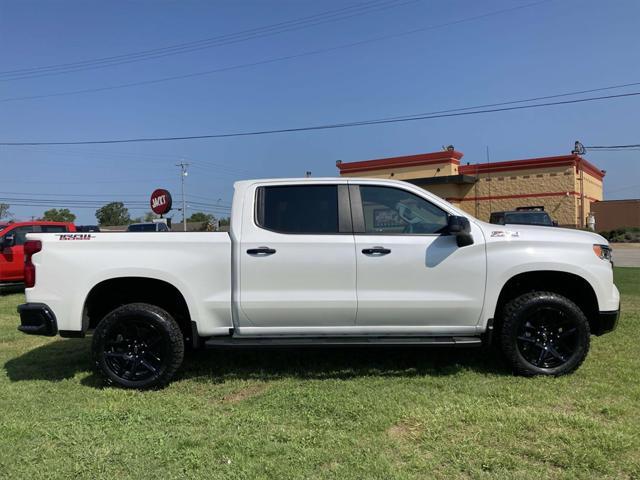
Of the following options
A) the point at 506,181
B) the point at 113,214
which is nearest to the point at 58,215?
the point at 113,214

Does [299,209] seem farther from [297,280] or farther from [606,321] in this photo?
[606,321]

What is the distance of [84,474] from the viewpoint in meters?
3.34

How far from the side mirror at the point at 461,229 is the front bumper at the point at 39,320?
3.71 metres

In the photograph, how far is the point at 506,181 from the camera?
2962cm

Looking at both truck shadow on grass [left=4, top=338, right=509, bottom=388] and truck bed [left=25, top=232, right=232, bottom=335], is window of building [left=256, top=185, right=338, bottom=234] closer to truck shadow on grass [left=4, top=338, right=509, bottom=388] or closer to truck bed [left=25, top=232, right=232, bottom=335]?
truck bed [left=25, top=232, right=232, bottom=335]

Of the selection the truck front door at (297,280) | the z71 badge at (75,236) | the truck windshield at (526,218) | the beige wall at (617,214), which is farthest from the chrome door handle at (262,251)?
the beige wall at (617,214)

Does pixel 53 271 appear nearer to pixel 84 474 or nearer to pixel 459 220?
pixel 84 474

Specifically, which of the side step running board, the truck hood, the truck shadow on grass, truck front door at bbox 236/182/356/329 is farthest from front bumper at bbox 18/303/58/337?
the truck hood

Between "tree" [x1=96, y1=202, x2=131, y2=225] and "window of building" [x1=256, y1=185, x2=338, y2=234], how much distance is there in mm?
103358

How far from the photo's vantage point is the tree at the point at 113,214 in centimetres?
10281

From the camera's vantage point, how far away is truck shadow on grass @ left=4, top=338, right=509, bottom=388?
5254mm

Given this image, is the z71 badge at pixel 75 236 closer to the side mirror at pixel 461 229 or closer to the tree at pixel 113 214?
the side mirror at pixel 461 229

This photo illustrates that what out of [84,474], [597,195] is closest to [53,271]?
[84,474]

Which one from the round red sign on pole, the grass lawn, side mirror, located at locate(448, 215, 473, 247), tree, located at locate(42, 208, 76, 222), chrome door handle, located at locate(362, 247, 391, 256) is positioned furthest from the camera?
tree, located at locate(42, 208, 76, 222)
